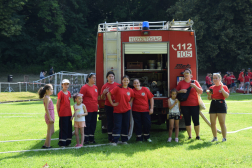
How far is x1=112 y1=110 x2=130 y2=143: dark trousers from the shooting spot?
21.2 ft

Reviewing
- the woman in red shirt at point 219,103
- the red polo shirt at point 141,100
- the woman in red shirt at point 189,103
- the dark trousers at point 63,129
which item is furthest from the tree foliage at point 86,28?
the dark trousers at point 63,129

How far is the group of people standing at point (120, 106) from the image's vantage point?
625cm

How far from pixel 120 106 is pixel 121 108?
56 millimetres

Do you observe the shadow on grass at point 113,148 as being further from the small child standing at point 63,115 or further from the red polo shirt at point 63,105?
the red polo shirt at point 63,105

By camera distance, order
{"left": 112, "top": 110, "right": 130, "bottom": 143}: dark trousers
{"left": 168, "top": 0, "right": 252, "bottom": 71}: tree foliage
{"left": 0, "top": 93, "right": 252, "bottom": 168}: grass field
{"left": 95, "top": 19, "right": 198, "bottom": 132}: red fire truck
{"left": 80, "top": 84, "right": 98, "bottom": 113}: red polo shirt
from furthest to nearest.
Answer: {"left": 168, "top": 0, "right": 252, "bottom": 71}: tree foliage → {"left": 95, "top": 19, "right": 198, "bottom": 132}: red fire truck → {"left": 80, "top": 84, "right": 98, "bottom": 113}: red polo shirt → {"left": 112, "top": 110, "right": 130, "bottom": 143}: dark trousers → {"left": 0, "top": 93, "right": 252, "bottom": 168}: grass field

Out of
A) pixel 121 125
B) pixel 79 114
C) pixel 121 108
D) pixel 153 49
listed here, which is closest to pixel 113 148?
pixel 121 125

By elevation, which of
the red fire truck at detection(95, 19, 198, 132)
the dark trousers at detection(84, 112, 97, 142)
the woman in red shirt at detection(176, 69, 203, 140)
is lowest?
the dark trousers at detection(84, 112, 97, 142)

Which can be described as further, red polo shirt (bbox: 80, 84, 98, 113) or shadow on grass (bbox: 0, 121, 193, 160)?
red polo shirt (bbox: 80, 84, 98, 113)

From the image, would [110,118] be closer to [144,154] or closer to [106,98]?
[106,98]

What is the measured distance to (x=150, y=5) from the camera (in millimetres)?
43875

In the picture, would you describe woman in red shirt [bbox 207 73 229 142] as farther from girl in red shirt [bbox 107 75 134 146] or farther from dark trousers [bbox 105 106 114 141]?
dark trousers [bbox 105 106 114 141]

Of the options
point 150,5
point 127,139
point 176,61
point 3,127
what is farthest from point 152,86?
point 150,5

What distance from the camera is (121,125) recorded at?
662 centimetres

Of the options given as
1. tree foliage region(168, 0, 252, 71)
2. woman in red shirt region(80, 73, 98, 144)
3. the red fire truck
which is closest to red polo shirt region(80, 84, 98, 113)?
woman in red shirt region(80, 73, 98, 144)
